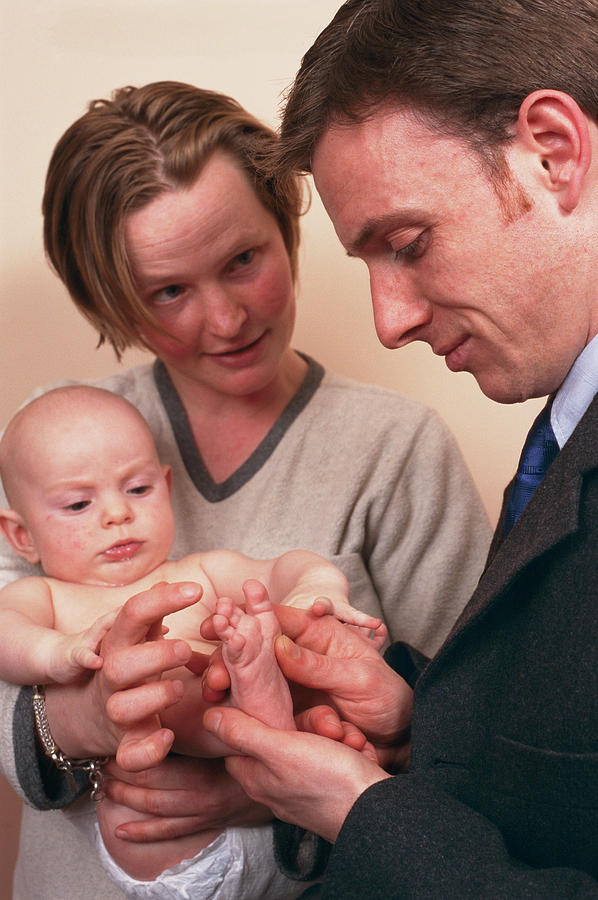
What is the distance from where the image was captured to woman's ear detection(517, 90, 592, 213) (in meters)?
1.17

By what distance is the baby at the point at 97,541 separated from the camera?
1622 millimetres

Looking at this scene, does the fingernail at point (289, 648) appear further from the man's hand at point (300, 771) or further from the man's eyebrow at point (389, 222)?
the man's eyebrow at point (389, 222)

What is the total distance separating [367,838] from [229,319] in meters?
1.03

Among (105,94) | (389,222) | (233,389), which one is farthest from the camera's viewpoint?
(105,94)

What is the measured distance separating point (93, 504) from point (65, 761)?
17.5 inches

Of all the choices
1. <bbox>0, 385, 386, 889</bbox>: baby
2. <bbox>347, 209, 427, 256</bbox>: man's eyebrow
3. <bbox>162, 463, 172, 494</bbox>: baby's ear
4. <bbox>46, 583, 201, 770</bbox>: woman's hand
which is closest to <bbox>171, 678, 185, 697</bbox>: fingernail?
<bbox>46, 583, 201, 770</bbox>: woman's hand

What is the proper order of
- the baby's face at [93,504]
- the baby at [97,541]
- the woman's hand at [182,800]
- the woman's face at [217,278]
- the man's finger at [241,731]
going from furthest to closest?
1. the woman's face at [217,278]
2. the baby's face at [93,504]
3. the baby at [97,541]
4. the woman's hand at [182,800]
5. the man's finger at [241,731]

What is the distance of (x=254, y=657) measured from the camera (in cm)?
134

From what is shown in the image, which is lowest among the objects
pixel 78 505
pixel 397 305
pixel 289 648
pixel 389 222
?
pixel 289 648

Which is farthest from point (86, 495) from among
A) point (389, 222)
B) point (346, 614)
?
point (389, 222)

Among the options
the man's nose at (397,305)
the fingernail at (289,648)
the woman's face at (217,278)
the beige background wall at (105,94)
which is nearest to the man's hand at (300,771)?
the fingernail at (289,648)

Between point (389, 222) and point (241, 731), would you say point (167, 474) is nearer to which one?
point (241, 731)

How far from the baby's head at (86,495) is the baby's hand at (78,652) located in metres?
0.25

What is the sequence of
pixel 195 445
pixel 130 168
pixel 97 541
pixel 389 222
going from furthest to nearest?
pixel 195 445, pixel 130 168, pixel 97 541, pixel 389 222
